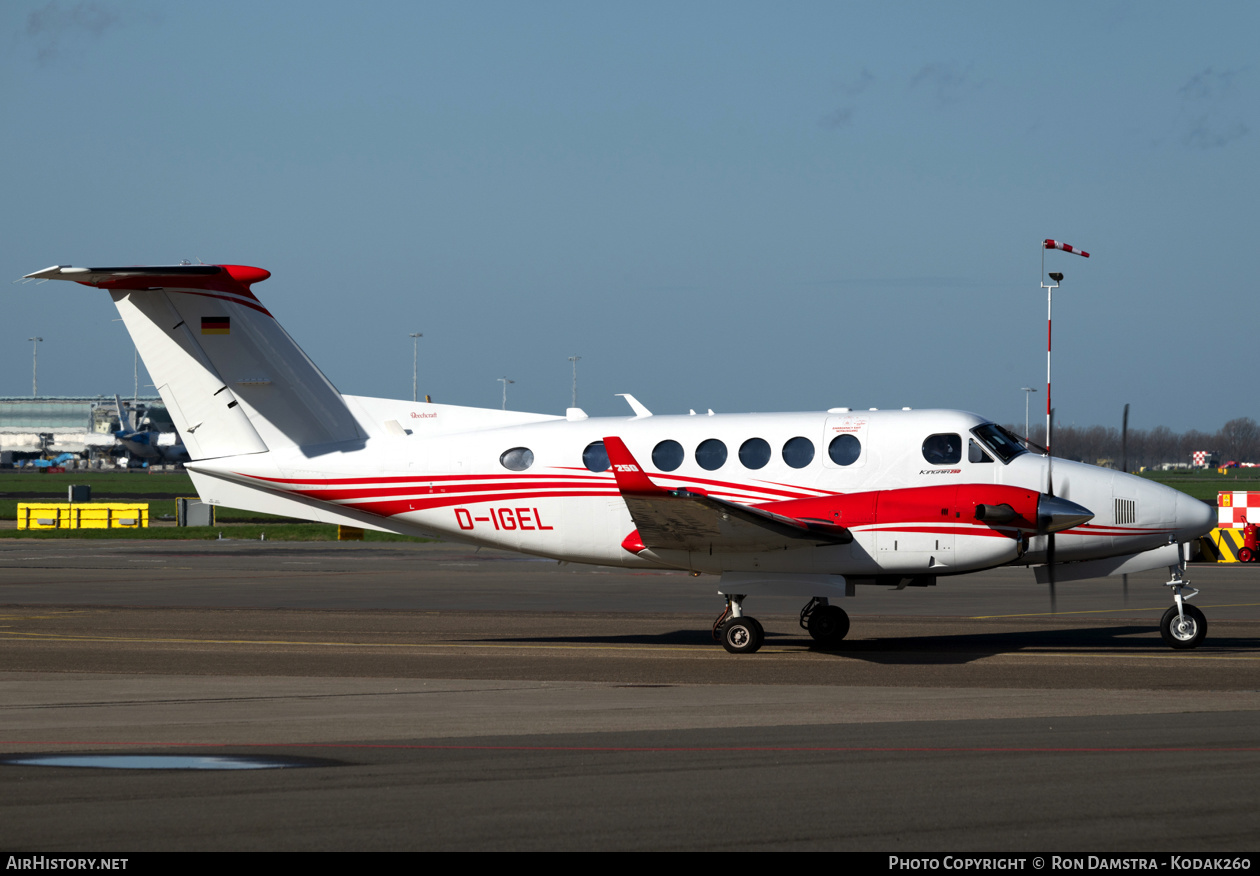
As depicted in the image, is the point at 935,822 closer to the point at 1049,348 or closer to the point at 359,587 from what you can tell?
the point at 1049,348

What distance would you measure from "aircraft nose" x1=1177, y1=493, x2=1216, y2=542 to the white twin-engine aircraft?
27 mm

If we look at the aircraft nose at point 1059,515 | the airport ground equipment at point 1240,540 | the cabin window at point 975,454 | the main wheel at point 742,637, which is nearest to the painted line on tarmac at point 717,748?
the aircraft nose at point 1059,515

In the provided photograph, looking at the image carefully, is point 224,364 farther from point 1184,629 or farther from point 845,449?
point 1184,629

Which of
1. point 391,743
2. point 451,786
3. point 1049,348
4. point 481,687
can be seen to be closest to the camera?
point 451,786

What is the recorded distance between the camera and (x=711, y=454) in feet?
50.3

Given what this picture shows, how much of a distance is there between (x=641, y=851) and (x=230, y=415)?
11.9 metres

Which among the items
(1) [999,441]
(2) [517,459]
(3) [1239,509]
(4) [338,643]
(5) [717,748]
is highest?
(1) [999,441]

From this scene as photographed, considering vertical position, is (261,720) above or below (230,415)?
below

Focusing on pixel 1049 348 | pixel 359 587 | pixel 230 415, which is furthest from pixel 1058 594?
pixel 230 415

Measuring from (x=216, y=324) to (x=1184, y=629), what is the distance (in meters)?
12.8

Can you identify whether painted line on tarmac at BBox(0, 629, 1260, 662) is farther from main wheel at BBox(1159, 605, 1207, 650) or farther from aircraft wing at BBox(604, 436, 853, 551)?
aircraft wing at BBox(604, 436, 853, 551)

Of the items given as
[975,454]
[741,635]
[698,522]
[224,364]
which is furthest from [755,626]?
[224,364]

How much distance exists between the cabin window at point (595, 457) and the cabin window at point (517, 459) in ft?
2.47

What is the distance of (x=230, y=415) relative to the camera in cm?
1609
